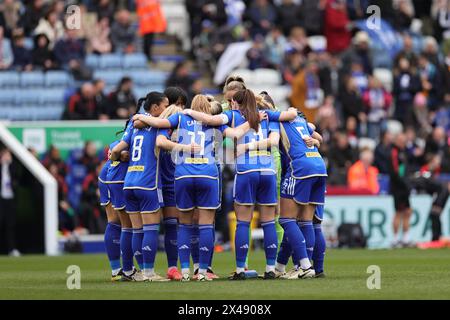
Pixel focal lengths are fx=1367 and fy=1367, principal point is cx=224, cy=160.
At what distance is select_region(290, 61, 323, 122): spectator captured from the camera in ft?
102

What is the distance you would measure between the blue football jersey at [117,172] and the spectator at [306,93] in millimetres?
14579

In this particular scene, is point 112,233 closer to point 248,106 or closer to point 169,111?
A: point 169,111

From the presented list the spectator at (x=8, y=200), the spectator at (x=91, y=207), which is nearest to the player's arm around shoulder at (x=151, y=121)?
the spectator at (x=8, y=200)

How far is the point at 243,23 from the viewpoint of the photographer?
110 ft

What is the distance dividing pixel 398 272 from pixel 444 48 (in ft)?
59.5

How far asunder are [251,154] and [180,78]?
1401 centimetres

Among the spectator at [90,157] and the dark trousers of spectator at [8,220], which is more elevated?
the spectator at [90,157]

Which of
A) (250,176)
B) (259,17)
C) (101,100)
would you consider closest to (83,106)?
(101,100)

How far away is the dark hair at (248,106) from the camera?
1613 centimetres

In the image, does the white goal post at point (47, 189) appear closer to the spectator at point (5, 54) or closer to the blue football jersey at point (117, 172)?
the spectator at point (5, 54)

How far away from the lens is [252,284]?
50.7 ft

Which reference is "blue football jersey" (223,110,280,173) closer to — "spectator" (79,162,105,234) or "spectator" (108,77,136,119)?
"spectator" (79,162,105,234)

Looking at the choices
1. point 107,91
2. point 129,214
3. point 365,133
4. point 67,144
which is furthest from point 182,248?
point 365,133

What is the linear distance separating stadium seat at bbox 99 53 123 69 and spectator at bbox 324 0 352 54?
6145mm
